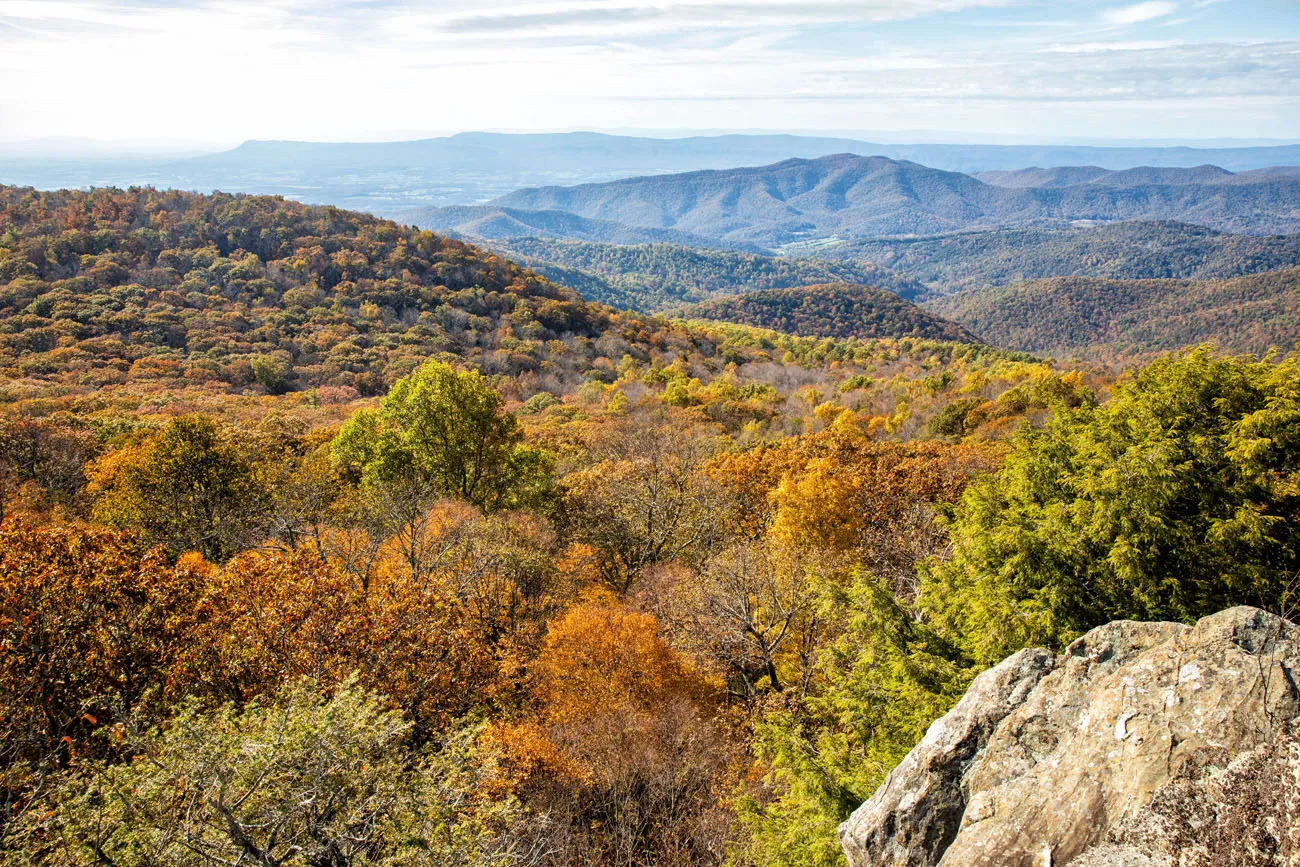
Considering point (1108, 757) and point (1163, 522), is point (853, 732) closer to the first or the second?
point (1163, 522)

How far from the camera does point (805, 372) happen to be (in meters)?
94.7

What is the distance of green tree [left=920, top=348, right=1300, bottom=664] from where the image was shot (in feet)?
41.5

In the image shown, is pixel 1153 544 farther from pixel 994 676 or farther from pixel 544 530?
pixel 544 530

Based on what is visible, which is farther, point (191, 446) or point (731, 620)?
point (191, 446)

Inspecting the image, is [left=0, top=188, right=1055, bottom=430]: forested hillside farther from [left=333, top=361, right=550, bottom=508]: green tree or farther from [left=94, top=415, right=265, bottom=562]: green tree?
[left=94, top=415, right=265, bottom=562]: green tree

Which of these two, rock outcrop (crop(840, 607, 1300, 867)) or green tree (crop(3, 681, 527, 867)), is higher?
rock outcrop (crop(840, 607, 1300, 867))

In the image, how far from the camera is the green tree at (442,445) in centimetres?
2573

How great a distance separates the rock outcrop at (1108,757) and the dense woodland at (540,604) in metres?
3.80

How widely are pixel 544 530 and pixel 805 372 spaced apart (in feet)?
248

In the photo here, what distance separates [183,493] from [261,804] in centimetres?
2021

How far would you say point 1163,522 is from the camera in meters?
12.8

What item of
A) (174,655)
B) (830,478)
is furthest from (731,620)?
(174,655)

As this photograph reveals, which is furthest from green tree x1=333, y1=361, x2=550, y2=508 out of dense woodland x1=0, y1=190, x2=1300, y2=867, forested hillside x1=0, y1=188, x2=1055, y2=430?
forested hillside x1=0, y1=188, x2=1055, y2=430

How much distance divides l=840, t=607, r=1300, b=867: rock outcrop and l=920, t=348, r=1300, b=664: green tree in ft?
15.1
